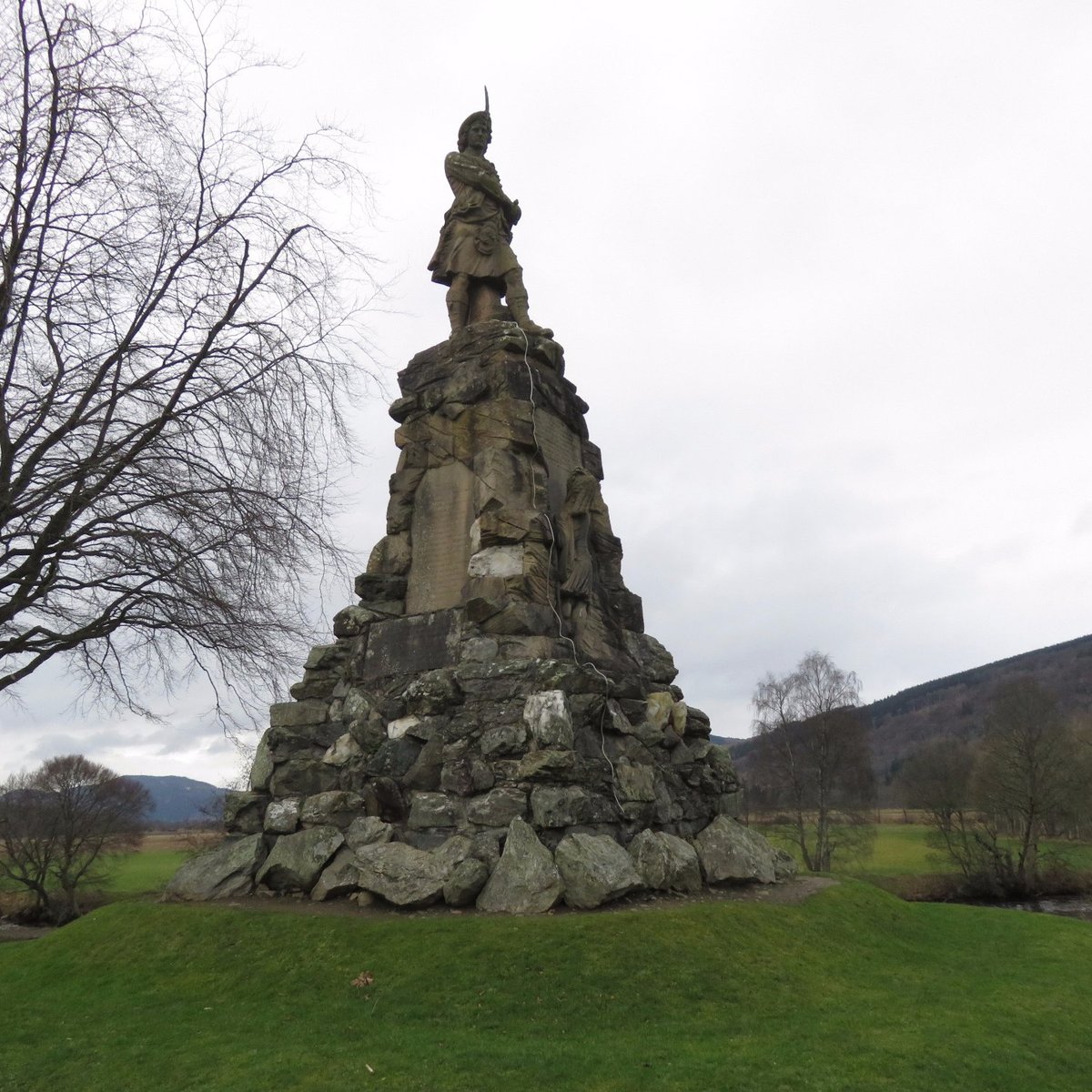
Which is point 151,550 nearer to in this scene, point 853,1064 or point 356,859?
point 356,859

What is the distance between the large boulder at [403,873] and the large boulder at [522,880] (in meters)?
0.43

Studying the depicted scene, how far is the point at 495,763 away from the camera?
27.0 feet

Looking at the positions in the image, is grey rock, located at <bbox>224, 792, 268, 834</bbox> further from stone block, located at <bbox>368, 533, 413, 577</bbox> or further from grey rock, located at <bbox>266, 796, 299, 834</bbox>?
stone block, located at <bbox>368, 533, 413, 577</bbox>

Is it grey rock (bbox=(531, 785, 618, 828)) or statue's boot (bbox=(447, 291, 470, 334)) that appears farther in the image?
statue's boot (bbox=(447, 291, 470, 334))

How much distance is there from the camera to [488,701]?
28.1 feet

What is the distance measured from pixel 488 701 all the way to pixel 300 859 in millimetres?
2284

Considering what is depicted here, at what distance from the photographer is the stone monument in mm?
7895

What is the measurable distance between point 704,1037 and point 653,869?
239 cm

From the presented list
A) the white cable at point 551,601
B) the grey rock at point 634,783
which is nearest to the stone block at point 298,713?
the white cable at point 551,601

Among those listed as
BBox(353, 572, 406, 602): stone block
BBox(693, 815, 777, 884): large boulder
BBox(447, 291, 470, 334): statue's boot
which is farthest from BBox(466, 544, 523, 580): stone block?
BBox(447, 291, 470, 334): statue's boot

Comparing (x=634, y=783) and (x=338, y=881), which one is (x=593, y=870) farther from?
(x=338, y=881)

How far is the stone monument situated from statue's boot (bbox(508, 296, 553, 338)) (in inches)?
1.5

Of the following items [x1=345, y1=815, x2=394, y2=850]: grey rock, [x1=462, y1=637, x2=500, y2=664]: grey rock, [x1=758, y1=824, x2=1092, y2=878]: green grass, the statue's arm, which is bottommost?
[x1=758, y1=824, x2=1092, y2=878]: green grass

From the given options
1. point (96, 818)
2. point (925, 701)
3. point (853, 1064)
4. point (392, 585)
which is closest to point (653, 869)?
point (853, 1064)
